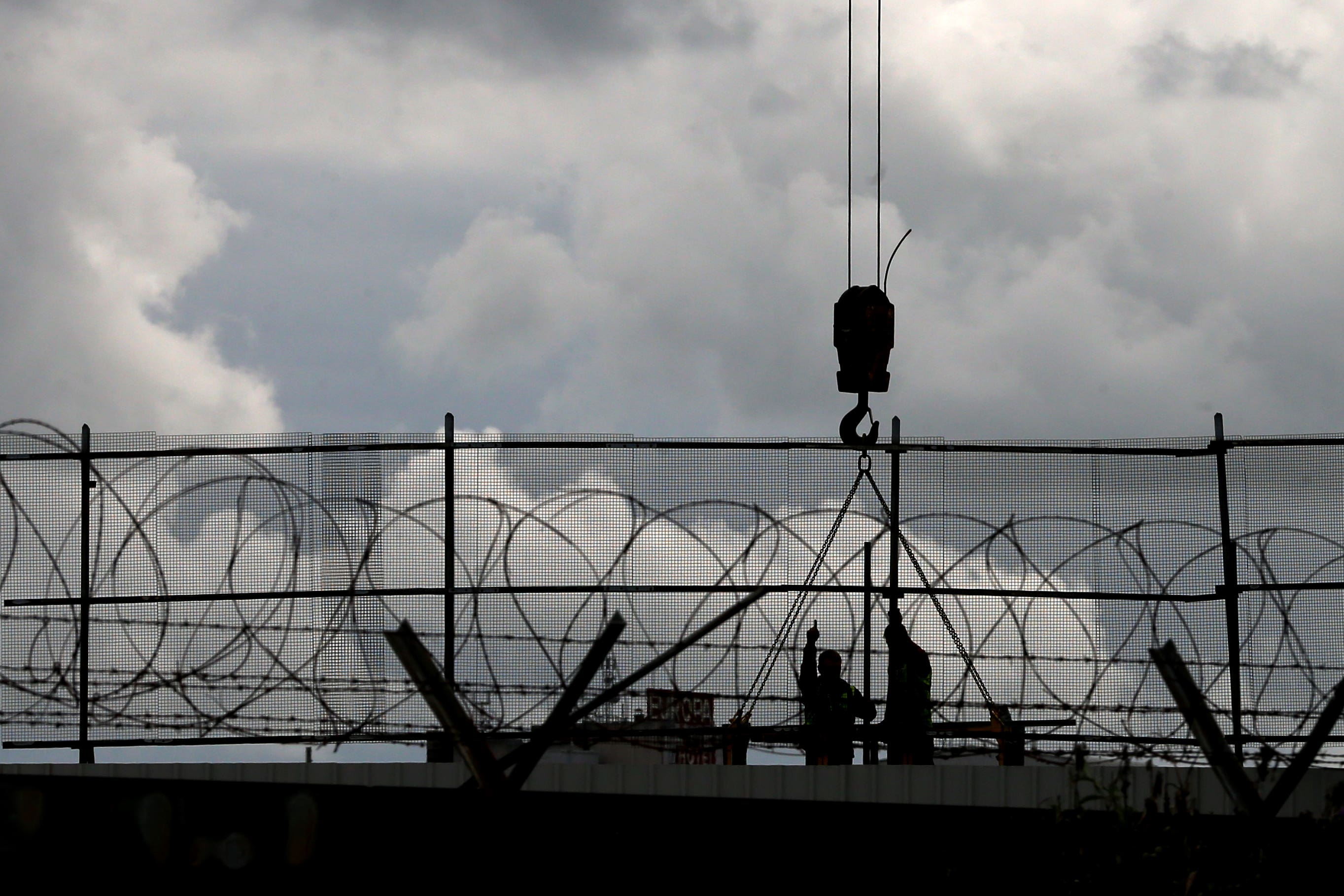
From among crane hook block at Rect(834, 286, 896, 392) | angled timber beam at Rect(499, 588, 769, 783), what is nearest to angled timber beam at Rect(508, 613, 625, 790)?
angled timber beam at Rect(499, 588, 769, 783)

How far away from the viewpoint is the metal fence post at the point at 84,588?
50.3 feet

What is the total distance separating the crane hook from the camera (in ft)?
51.1

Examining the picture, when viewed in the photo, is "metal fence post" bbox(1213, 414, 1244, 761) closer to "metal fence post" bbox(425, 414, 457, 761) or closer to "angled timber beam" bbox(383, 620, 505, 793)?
"metal fence post" bbox(425, 414, 457, 761)

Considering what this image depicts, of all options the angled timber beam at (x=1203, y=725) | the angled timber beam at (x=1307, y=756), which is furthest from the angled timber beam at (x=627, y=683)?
the angled timber beam at (x=1307, y=756)

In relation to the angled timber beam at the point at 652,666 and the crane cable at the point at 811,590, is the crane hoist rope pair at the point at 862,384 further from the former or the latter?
the angled timber beam at the point at 652,666

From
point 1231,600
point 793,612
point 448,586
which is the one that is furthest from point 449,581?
point 1231,600

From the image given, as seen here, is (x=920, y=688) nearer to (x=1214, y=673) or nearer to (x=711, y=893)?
(x=1214, y=673)

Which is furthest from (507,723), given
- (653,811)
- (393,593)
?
(393,593)

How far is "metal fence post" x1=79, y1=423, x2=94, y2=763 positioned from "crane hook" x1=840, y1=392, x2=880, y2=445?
5772 mm

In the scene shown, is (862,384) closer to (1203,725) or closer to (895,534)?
(895,534)

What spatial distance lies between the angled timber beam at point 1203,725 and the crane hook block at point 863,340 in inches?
265

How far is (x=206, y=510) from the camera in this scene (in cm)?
1505

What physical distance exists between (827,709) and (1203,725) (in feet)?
18.0

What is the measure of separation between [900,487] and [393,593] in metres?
3.85
